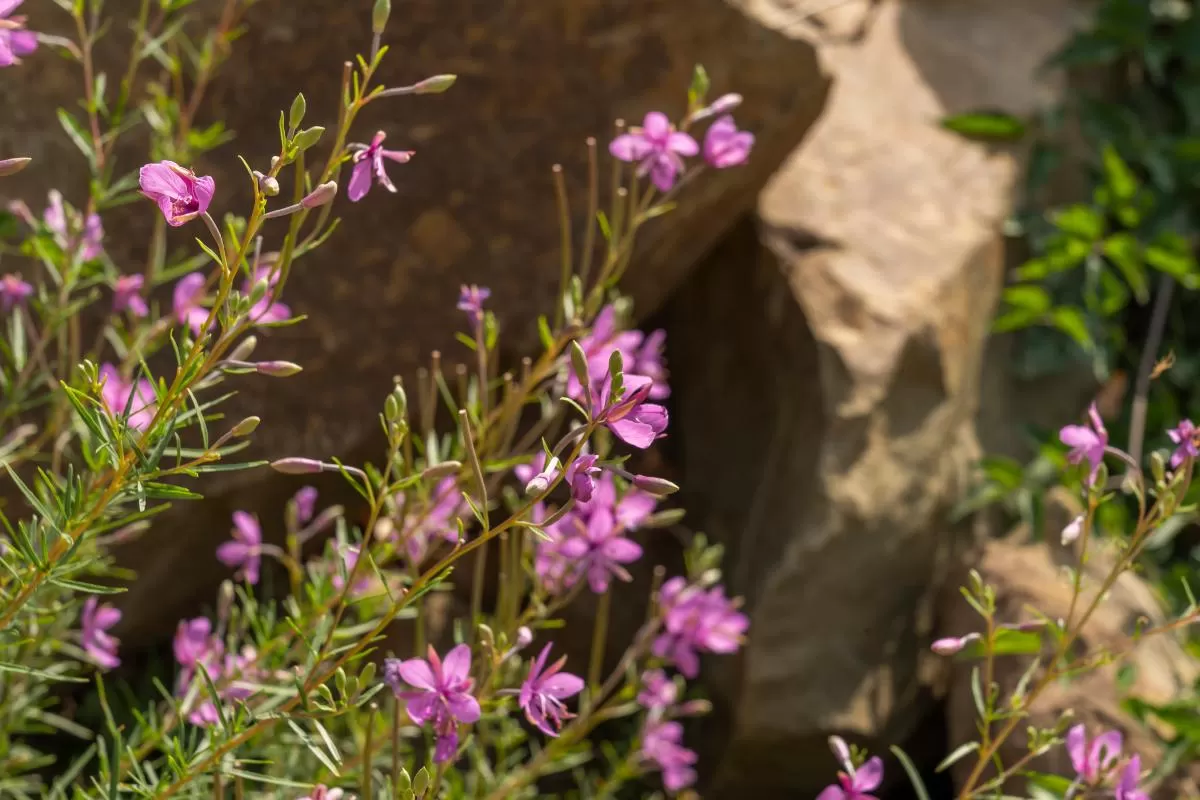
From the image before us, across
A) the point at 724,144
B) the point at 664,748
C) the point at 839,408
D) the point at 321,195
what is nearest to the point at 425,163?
the point at 724,144

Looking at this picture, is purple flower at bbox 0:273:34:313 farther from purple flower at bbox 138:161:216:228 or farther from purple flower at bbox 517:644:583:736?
purple flower at bbox 517:644:583:736

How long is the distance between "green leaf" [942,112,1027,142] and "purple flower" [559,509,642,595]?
1700 millimetres

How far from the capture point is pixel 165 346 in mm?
2020

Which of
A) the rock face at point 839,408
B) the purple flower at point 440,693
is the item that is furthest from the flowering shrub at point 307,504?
the rock face at point 839,408

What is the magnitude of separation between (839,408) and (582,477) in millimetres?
1504

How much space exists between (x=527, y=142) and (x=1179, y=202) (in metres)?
1.50

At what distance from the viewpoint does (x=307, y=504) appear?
172cm

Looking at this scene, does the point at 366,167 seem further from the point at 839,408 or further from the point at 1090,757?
the point at 839,408

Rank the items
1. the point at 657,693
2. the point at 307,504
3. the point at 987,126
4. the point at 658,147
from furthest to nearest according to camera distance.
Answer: the point at 987,126 < the point at 657,693 < the point at 307,504 < the point at 658,147

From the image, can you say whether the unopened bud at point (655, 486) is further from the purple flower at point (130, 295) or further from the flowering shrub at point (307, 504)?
the purple flower at point (130, 295)

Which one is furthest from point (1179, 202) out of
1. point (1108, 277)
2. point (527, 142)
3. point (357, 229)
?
point (357, 229)

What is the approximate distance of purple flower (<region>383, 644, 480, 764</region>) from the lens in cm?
107

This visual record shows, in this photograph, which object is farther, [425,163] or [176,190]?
[425,163]

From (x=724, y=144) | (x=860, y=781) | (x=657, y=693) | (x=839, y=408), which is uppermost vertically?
(x=724, y=144)
